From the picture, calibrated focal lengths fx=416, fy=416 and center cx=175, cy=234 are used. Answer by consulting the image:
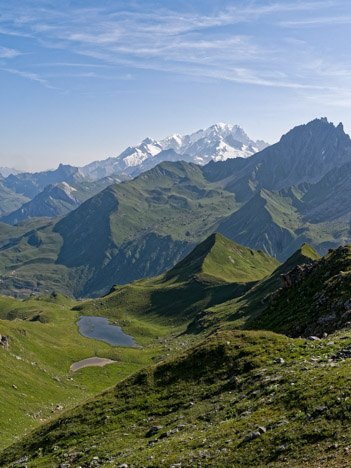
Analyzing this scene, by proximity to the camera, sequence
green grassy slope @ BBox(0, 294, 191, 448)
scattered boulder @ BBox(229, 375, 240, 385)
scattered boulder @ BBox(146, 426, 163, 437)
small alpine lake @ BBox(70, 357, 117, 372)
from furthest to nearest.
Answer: small alpine lake @ BBox(70, 357, 117, 372) < green grassy slope @ BBox(0, 294, 191, 448) < scattered boulder @ BBox(229, 375, 240, 385) < scattered boulder @ BBox(146, 426, 163, 437)

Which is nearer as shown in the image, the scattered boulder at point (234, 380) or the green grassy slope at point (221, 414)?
the green grassy slope at point (221, 414)

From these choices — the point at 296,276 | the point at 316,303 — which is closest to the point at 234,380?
the point at 316,303

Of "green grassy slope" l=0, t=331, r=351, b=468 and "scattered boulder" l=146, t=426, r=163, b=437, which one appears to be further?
"scattered boulder" l=146, t=426, r=163, b=437

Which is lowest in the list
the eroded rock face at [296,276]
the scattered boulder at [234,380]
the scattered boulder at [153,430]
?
the eroded rock face at [296,276]

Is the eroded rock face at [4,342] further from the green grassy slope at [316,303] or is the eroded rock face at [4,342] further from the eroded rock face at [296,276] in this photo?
the eroded rock face at [296,276]

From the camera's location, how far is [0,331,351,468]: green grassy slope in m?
31.1

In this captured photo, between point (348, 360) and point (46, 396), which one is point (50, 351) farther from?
point (348, 360)

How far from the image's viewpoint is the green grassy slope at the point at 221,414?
3112 centimetres

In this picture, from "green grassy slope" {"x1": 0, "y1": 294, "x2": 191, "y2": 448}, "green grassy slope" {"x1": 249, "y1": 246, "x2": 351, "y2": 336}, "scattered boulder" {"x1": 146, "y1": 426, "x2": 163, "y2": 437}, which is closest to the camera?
"scattered boulder" {"x1": 146, "y1": 426, "x2": 163, "y2": 437}

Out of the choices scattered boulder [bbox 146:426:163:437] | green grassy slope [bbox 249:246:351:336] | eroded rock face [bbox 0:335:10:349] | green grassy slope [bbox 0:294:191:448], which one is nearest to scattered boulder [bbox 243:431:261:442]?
scattered boulder [bbox 146:426:163:437]

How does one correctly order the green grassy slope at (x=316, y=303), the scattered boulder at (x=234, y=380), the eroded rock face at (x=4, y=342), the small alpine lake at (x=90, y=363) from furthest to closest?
the small alpine lake at (x=90, y=363) → the eroded rock face at (x=4, y=342) → the green grassy slope at (x=316, y=303) → the scattered boulder at (x=234, y=380)

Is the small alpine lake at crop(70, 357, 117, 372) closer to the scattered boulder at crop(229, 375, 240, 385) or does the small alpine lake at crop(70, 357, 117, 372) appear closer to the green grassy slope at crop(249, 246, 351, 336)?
the green grassy slope at crop(249, 246, 351, 336)

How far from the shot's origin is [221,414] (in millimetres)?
42312

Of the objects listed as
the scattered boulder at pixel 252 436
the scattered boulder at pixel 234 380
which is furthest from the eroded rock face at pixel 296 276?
the scattered boulder at pixel 252 436
